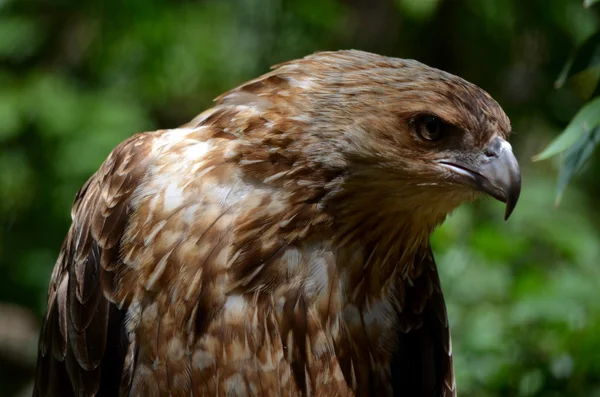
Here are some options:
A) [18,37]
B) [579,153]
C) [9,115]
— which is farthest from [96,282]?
[18,37]

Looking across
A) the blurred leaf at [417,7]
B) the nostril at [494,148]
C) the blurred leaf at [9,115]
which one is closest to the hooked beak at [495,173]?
the nostril at [494,148]

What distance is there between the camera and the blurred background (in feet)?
21.3

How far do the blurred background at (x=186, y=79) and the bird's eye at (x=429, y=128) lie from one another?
2397 mm

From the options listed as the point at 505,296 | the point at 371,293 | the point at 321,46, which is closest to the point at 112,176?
the point at 371,293

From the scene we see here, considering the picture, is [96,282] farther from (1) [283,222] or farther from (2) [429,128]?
(2) [429,128]

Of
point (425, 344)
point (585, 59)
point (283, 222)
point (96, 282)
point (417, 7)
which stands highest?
point (585, 59)

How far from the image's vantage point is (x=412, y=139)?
3279 mm

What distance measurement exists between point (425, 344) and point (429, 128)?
115cm

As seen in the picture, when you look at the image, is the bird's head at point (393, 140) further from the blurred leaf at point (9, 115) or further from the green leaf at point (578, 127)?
the blurred leaf at point (9, 115)

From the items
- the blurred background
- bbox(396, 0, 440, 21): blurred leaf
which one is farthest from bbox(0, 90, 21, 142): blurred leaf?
bbox(396, 0, 440, 21): blurred leaf

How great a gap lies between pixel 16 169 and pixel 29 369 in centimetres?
187

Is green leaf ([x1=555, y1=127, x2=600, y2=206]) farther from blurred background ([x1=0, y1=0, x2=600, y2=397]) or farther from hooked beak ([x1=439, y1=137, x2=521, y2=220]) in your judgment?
blurred background ([x1=0, y1=0, x2=600, y2=397])

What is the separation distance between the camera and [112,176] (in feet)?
12.2

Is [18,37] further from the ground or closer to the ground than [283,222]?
Result: closer to the ground
